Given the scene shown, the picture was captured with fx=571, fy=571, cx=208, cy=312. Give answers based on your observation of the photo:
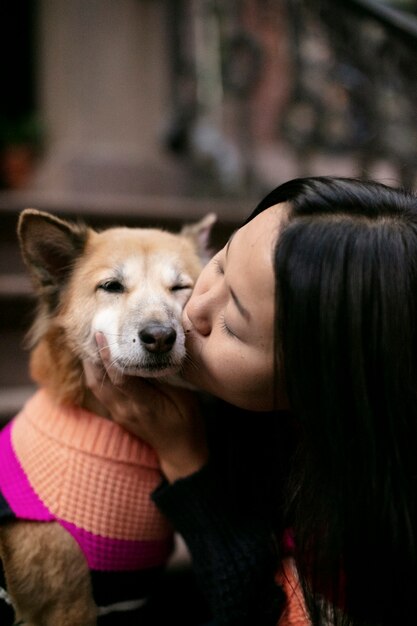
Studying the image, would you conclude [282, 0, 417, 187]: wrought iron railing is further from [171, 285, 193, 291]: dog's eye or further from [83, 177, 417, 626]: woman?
[83, 177, 417, 626]: woman

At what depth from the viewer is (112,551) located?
120 centimetres

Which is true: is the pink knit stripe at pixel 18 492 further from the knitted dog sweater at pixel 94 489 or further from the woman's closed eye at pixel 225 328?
the woman's closed eye at pixel 225 328

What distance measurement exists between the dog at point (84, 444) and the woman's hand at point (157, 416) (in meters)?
0.04

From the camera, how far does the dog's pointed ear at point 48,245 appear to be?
137 centimetres

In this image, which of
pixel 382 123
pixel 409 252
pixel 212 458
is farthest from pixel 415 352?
pixel 382 123

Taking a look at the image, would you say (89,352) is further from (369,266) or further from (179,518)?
(369,266)

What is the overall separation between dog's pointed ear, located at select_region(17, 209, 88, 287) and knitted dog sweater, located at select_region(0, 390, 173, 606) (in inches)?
13.4

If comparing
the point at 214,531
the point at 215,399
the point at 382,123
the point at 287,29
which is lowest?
the point at 214,531

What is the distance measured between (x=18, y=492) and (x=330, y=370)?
27.9 inches

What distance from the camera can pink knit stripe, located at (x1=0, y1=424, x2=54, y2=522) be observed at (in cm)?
117

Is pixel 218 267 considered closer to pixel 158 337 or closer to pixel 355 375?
pixel 158 337

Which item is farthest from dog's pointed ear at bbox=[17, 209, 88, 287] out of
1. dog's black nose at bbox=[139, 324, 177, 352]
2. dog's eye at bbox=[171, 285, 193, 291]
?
dog's black nose at bbox=[139, 324, 177, 352]

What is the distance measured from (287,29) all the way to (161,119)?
4.13 feet

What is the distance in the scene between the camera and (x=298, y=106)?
11.8ft
